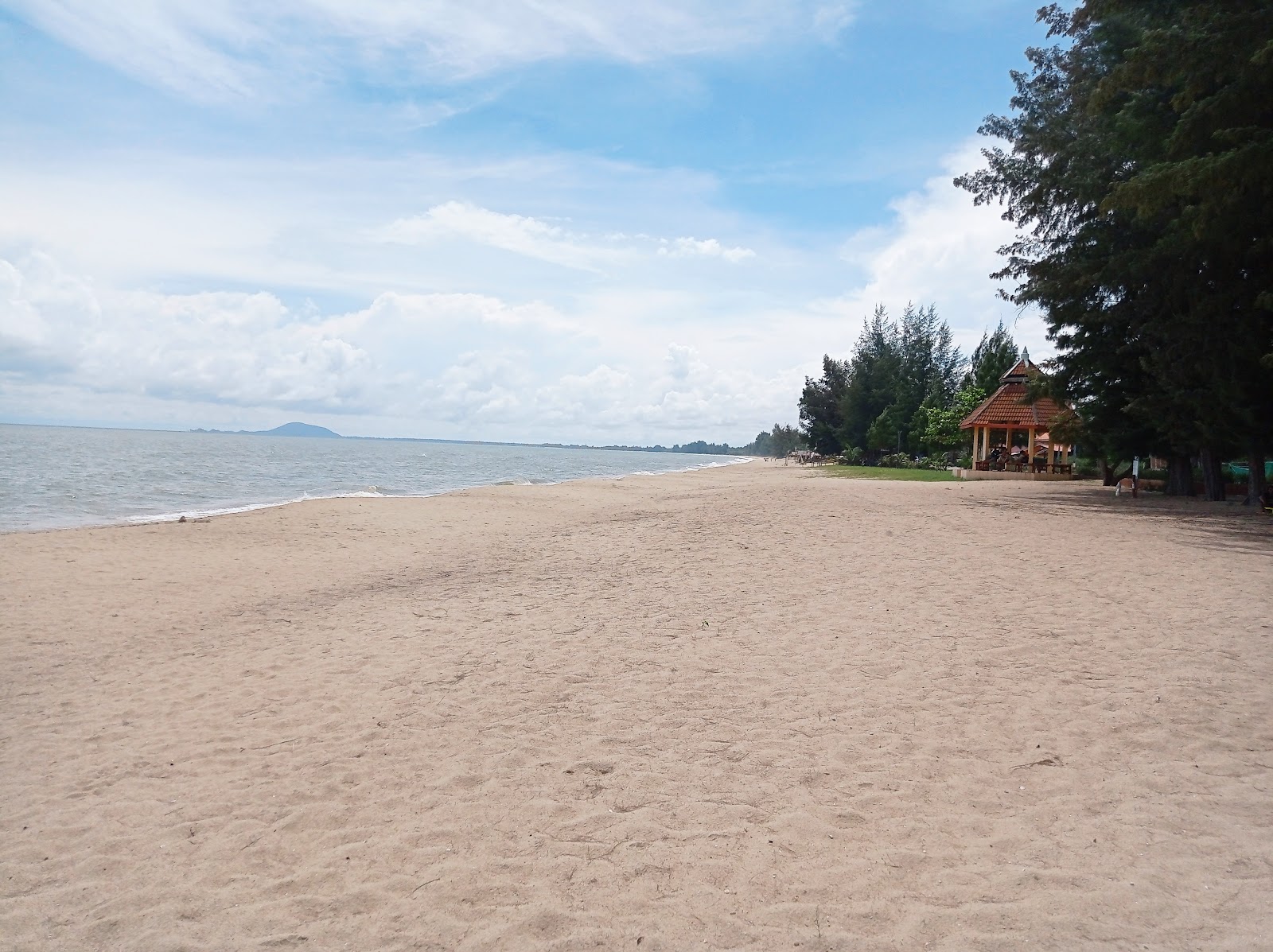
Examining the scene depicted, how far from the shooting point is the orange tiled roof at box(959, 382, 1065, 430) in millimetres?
36156

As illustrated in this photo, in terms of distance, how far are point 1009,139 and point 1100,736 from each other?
68.1 ft

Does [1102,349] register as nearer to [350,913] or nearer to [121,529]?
[350,913]

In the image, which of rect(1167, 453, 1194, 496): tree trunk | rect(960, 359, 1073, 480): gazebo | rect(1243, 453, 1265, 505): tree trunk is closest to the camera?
rect(1243, 453, 1265, 505): tree trunk

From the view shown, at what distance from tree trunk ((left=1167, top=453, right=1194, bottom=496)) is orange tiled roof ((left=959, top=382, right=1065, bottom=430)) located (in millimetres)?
13574

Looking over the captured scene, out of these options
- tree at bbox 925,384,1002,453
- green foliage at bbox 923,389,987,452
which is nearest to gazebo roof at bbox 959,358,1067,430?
tree at bbox 925,384,1002,453

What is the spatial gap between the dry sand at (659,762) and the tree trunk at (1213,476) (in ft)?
37.3

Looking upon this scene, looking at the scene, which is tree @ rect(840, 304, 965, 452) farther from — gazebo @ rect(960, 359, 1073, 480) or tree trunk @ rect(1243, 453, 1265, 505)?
tree trunk @ rect(1243, 453, 1265, 505)

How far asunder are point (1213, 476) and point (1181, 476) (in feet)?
8.92

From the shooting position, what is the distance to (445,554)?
46.1ft

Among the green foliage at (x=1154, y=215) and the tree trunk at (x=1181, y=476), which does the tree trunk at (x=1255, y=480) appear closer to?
the green foliage at (x=1154, y=215)

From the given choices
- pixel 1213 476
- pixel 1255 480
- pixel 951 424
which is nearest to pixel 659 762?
pixel 1255 480

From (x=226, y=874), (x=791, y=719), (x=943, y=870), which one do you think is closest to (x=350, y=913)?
(x=226, y=874)

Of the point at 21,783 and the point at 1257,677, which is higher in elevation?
the point at 1257,677

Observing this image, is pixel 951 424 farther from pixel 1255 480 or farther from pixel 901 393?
pixel 1255 480
